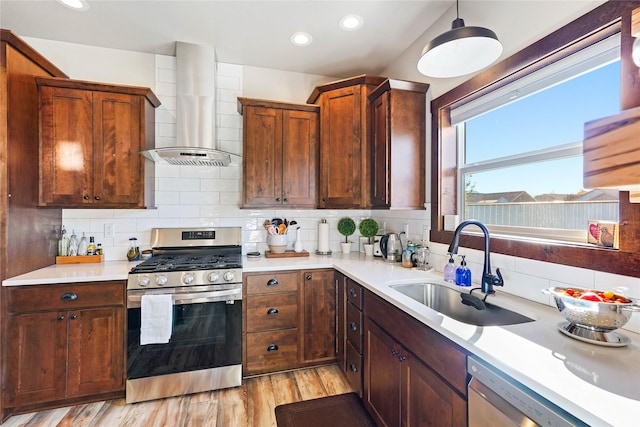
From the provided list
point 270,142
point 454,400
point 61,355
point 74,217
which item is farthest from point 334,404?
point 74,217

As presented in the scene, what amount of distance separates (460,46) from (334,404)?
7.68 ft

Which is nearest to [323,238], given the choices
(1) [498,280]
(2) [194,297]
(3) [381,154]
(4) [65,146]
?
(3) [381,154]

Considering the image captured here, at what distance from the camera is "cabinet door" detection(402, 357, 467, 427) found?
1.13m

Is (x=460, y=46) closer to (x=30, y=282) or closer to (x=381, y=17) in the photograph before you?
(x=381, y=17)

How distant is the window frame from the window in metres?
0.07

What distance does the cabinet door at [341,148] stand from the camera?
2650mm

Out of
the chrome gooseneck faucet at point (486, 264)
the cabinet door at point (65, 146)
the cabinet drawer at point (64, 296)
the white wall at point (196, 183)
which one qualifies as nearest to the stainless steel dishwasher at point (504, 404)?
the chrome gooseneck faucet at point (486, 264)

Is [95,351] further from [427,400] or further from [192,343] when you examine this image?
[427,400]

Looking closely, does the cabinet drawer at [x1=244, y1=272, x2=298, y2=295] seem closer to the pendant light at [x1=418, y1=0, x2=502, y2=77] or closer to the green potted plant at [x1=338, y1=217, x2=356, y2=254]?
the green potted plant at [x1=338, y1=217, x2=356, y2=254]

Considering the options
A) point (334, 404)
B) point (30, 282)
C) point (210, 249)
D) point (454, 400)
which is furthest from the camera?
point (210, 249)

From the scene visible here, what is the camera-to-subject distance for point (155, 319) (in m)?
2.09

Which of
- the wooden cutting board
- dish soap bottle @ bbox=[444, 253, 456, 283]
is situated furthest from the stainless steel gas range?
dish soap bottle @ bbox=[444, 253, 456, 283]

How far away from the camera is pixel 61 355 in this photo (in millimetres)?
2031

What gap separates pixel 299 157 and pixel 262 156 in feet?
1.15
